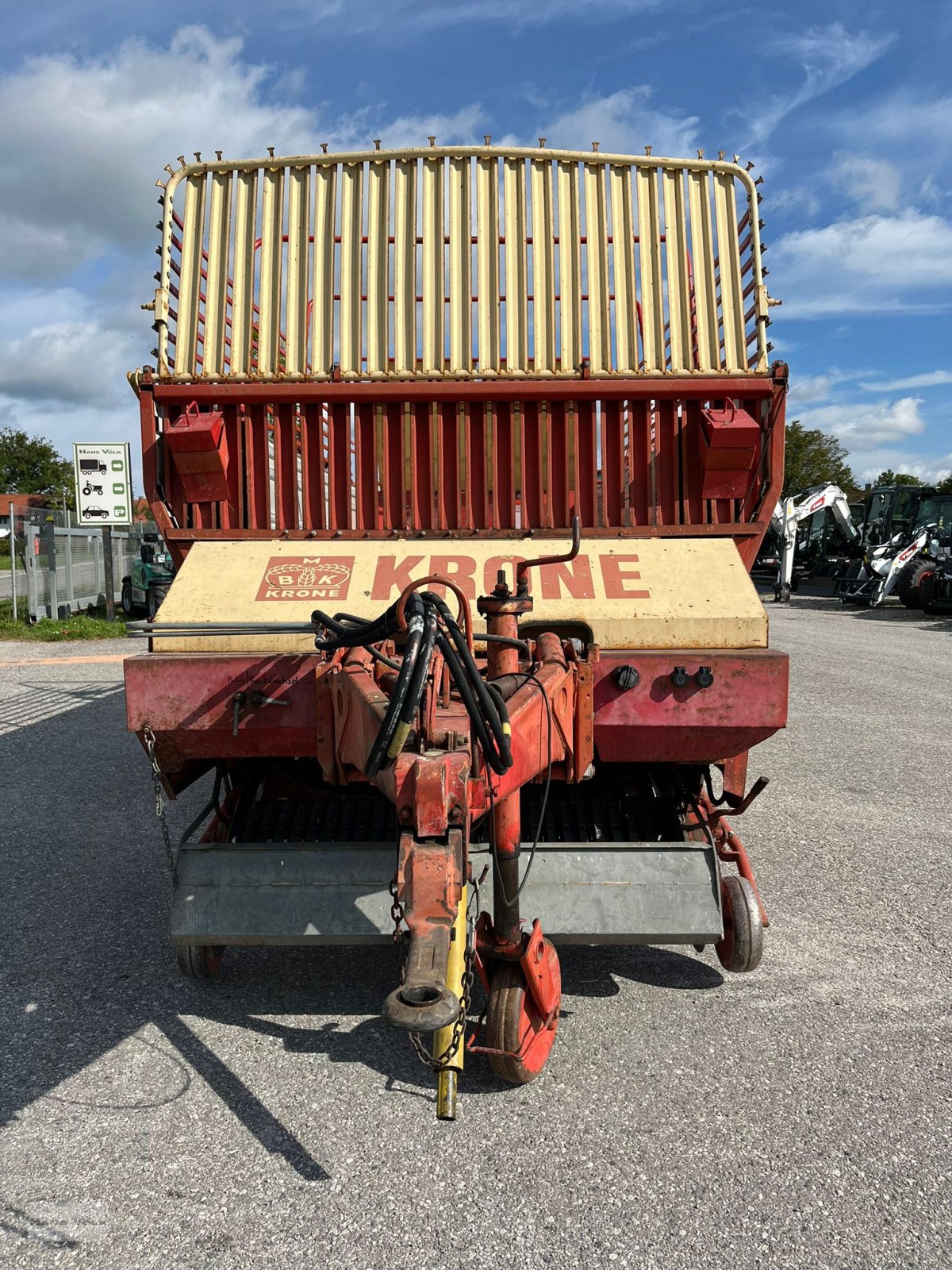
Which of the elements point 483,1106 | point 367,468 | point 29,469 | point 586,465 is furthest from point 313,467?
point 29,469

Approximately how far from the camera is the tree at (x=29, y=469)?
6112cm

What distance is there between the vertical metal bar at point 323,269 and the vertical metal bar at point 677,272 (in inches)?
64.4

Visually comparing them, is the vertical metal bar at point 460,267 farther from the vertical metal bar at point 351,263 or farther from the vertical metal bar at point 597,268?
the vertical metal bar at point 597,268

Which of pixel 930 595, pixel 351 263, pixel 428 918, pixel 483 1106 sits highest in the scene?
pixel 351 263

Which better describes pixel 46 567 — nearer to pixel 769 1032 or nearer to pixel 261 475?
pixel 261 475

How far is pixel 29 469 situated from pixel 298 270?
63.8 meters

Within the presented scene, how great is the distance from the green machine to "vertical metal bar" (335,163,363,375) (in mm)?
13701

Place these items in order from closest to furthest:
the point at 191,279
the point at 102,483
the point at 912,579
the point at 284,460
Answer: the point at 284,460
the point at 191,279
the point at 102,483
the point at 912,579

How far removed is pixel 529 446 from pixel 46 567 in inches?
666

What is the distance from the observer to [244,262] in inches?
185

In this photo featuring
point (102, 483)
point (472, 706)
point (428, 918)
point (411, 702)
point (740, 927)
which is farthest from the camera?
point (102, 483)

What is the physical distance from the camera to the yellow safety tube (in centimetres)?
229

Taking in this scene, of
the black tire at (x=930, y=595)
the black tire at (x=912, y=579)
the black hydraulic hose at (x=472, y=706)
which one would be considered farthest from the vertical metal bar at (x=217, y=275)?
the black tire at (x=912, y=579)

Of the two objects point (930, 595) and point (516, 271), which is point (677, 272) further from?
point (930, 595)
